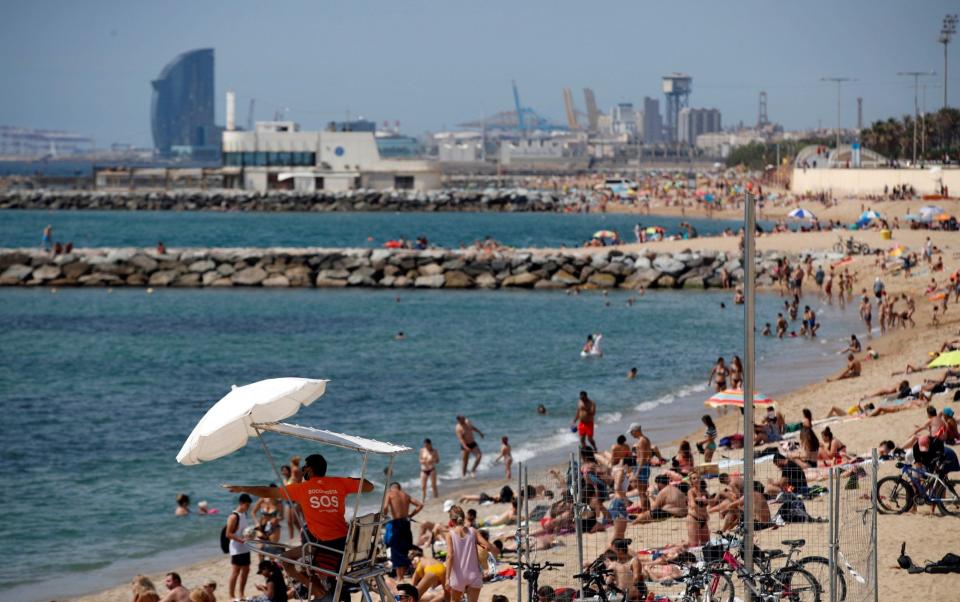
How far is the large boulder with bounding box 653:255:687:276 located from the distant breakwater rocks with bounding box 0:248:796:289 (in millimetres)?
38

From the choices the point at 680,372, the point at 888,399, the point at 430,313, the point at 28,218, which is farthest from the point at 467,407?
the point at 28,218

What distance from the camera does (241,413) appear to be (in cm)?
685

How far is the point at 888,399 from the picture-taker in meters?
19.1

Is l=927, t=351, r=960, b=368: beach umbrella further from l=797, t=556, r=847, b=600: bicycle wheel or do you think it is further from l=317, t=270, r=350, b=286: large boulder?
l=317, t=270, r=350, b=286: large boulder

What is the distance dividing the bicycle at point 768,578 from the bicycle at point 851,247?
128 ft

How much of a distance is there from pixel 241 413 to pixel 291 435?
0.31m

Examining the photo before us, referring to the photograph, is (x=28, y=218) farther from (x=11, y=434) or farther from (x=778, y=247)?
(x=11, y=434)

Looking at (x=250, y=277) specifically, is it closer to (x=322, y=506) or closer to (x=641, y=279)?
(x=641, y=279)

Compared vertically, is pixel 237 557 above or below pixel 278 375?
above

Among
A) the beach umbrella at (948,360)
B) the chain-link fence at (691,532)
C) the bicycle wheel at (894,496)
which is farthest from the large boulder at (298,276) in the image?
the bicycle wheel at (894,496)

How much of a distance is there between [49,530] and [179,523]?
1.64m

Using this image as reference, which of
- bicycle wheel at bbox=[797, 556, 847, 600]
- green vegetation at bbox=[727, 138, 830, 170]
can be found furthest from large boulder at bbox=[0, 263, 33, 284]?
green vegetation at bbox=[727, 138, 830, 170]

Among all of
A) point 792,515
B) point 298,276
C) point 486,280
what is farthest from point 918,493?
point 298,276

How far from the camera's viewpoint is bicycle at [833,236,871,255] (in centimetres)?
4653
